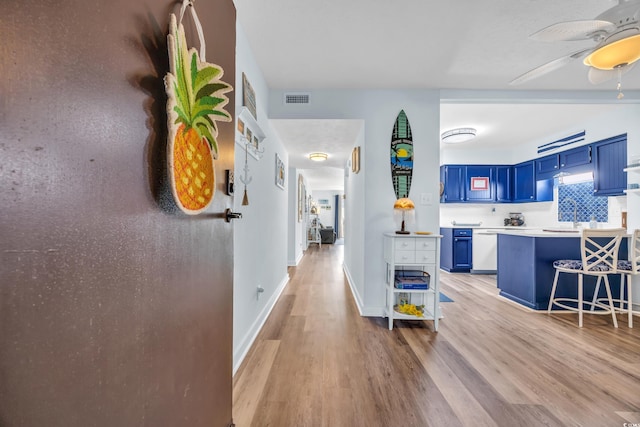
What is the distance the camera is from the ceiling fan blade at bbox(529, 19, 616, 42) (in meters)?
1.46

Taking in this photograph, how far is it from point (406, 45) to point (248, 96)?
130 centimetres

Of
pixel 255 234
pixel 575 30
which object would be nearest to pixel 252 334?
pixel 255 234

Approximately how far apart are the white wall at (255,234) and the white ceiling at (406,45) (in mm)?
207

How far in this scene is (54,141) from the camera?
0.36 meters

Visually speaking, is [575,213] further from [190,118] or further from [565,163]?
[190,118]

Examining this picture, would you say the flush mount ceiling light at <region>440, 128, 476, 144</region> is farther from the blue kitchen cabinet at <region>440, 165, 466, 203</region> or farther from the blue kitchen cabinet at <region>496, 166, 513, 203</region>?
the blue kitchen cabinet at <region>496, 166, 513, 203</region>

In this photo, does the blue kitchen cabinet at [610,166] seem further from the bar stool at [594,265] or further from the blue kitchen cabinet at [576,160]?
the bar stool at [594,265]

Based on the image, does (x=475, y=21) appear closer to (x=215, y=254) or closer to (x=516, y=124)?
(x=215, y=254)

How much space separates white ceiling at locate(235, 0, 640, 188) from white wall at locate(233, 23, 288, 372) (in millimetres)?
207

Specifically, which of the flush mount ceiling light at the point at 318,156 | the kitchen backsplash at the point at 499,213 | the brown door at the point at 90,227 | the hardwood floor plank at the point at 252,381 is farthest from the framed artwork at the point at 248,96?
the kitchen backsplash at the point at 499,213

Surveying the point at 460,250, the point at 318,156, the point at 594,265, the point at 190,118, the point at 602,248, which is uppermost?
the point at 318,156

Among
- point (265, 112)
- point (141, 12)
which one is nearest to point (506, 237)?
point (265, 112)

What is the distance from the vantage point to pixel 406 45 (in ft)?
6.88

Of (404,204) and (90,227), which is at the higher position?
(404,204)
